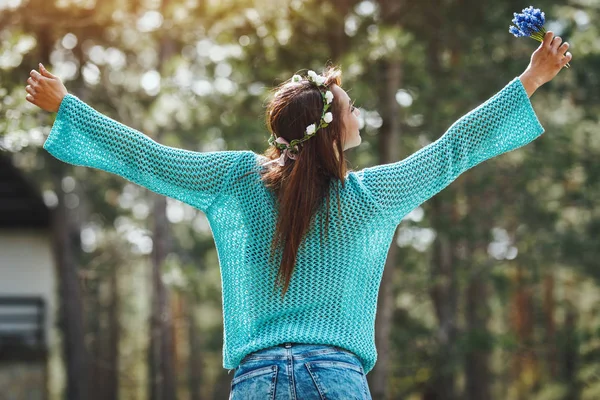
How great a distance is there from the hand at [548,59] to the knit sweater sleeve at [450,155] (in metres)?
0.06

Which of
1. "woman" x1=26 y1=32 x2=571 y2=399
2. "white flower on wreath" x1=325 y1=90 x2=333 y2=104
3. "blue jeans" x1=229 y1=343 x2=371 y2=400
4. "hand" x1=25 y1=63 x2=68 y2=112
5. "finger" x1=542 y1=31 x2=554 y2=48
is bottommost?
"blue jeans" x1=229 y1=343 x2=371 y2=400

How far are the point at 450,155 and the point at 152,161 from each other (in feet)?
2.94

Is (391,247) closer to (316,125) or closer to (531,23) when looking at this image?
(531,23)

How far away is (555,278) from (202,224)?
1006cm

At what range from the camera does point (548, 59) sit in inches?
108

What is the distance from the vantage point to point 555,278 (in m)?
24.2

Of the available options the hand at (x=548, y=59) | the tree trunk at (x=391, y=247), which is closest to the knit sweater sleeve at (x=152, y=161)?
the hand at (x=548, y=59)

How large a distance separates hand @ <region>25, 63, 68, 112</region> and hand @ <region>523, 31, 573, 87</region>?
4.93 feet

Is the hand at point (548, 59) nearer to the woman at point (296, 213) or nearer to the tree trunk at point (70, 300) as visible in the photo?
the woman at point (296, 213)

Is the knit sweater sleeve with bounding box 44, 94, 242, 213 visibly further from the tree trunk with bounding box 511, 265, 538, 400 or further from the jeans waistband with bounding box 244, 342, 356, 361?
the tree trunk with bounding box 511, 265, 538, 400

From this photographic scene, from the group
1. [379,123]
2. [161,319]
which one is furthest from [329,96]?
[161,319]

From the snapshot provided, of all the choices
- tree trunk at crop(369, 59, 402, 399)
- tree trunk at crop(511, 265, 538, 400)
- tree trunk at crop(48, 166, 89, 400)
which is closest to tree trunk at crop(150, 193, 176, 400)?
tree trunk at crop(48, 166, 89, 400)

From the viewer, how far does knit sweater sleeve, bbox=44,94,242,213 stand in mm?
2533

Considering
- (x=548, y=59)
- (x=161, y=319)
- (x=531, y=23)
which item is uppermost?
(x=161, y=319)
